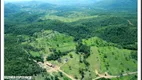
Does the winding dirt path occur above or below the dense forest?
below

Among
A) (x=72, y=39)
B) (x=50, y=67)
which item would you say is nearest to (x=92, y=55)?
(x=72, y=39)

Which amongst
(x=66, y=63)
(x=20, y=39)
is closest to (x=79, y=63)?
(x=66, y=63)

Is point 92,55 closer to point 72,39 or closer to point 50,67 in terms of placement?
point 72,39

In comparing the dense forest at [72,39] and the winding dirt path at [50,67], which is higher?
the dense forest at [72,39]

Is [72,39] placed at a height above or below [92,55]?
above

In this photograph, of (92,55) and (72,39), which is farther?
(72,39)

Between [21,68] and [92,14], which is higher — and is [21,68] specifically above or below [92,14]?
below

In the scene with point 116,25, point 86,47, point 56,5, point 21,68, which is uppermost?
point 56,5

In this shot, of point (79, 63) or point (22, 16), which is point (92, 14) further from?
point (22, 16)
